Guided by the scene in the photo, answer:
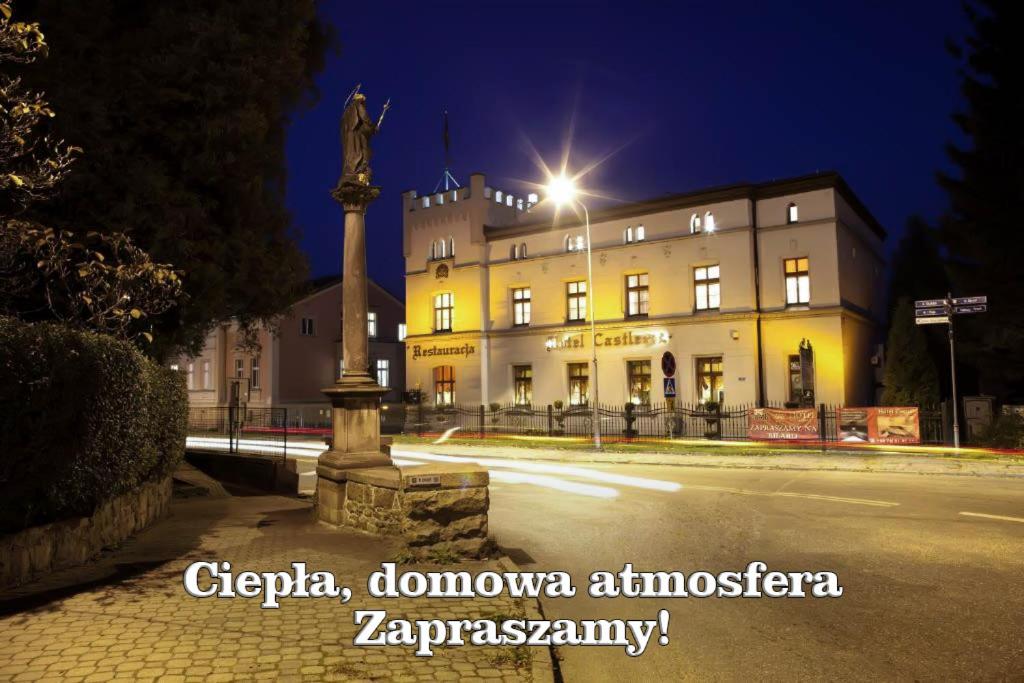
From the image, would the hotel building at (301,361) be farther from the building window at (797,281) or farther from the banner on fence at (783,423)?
the building window at (797,281)

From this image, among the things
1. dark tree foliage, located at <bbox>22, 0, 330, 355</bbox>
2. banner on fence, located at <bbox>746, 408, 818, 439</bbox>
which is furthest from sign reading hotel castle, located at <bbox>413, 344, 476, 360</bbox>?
dark tree foliage, located at <bbox>22, 0, 330, 355</bbox>

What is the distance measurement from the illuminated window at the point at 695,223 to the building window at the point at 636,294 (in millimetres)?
2888

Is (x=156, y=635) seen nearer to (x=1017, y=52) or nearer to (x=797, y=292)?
(x=797, y=292)

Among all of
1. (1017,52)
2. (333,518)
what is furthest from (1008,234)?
(333,518)

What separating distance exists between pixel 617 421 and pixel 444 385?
33.3 ft

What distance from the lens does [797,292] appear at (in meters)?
29.0

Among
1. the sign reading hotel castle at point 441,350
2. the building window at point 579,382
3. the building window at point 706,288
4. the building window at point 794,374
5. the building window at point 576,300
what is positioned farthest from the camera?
the sign reading hotel castle at point 441,350

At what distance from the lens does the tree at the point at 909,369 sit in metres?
27.1

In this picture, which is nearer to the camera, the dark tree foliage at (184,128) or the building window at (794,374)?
the dark tree foliage at (184,128)

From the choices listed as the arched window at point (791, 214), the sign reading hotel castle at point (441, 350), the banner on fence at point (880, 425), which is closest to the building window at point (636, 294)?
the arched window at point (791, 214)

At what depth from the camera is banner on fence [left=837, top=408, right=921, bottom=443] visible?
23.0m

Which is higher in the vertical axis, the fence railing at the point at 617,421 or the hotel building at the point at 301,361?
the hotel building at the point at 301,361

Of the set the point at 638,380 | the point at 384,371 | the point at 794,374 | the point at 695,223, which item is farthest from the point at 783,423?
the point at 384,371

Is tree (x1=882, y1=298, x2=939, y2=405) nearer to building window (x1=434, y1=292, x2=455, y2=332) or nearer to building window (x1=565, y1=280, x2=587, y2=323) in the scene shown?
building window (x1=565, y1=280, x2=587, y2=323)
